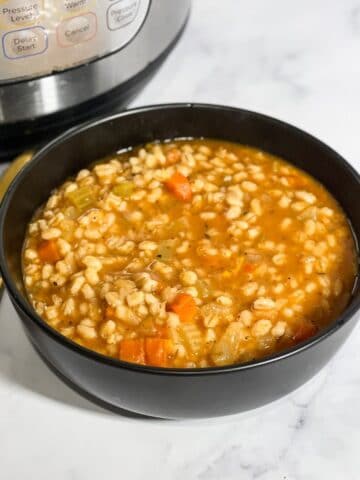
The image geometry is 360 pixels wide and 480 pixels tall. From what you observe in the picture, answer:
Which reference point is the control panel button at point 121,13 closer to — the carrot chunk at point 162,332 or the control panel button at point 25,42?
the control panel button at point 25,42

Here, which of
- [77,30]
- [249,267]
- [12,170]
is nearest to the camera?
[249,267]

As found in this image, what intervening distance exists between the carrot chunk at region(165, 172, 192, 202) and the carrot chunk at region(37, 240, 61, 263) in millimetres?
283

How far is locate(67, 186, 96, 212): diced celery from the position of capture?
5.61 ft

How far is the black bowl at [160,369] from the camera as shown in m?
1.28

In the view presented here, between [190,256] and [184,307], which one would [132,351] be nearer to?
[184,307]

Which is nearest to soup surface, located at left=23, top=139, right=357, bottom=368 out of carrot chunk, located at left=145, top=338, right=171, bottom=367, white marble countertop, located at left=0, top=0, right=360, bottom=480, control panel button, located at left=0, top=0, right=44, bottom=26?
carrot chunk, located at left=145, top=338, right=171, bottom=367

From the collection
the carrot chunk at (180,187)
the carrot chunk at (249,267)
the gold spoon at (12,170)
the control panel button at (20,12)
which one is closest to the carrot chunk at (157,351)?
the carrot chunk at (249,267)

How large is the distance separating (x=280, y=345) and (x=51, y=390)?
1.42 feet

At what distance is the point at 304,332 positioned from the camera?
4.81ft

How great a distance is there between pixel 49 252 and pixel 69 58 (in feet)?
1.40

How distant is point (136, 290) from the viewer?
1.50m

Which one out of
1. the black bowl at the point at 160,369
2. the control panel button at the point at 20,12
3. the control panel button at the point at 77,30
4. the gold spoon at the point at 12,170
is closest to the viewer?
the black bowl at the point at 160,369

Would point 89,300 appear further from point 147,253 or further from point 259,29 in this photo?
point 259,29

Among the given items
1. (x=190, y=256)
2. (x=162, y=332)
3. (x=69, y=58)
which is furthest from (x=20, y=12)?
(x=162, y=332)
